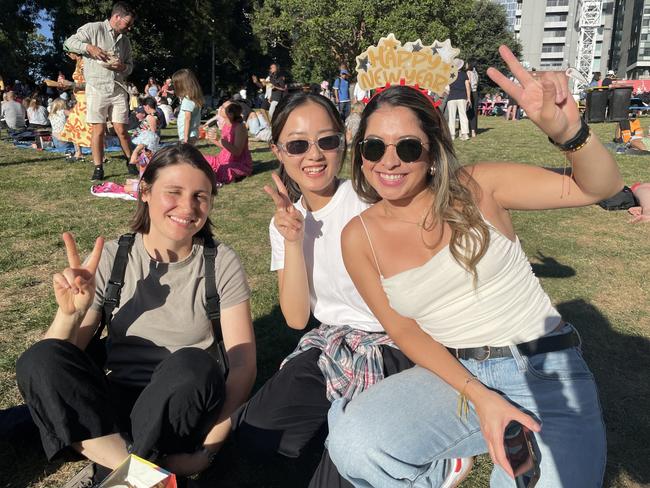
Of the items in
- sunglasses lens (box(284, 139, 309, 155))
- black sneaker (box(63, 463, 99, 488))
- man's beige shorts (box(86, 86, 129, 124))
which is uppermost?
man's beige shorts (box(86, 86, 129, 124))

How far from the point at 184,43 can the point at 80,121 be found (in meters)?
24.8

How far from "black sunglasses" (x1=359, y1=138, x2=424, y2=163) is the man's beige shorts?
6.81 m

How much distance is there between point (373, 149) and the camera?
7.23ft

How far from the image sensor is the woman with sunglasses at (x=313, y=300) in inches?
92.4

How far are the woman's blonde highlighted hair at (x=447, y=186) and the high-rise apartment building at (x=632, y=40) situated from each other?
92720 millimetres

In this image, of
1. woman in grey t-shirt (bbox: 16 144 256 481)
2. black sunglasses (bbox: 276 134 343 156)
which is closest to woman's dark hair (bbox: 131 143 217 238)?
woman in grey t-shirt (bbox: 16 144 256 481)

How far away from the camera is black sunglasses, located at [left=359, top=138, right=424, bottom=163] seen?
2.15 metres

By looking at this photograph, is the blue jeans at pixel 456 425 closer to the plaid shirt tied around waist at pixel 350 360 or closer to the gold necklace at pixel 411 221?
the plaid shirt tied around waist at pixel 350 360

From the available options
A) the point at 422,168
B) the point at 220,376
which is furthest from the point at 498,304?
the point at 220,376

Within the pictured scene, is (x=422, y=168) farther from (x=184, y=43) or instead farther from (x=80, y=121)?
(x=184, y=43)

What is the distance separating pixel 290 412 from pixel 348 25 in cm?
3494

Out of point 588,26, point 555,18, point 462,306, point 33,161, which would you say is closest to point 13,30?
point 33,161

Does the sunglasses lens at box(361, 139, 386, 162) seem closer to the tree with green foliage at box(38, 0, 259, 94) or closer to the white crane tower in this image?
the tree with green foliage at box(38, 0, 259, 94)

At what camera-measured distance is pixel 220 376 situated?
2152 millimetres
